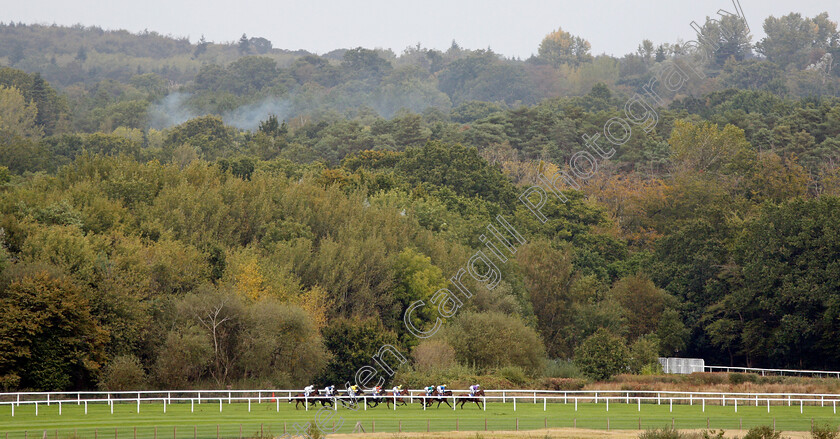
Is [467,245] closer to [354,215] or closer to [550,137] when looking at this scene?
[354,215]

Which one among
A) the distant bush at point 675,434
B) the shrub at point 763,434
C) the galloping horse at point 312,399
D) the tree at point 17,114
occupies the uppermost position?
the tree at point 17,114

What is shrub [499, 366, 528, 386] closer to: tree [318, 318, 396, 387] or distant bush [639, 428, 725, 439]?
tree [318, 318, 396, 387]

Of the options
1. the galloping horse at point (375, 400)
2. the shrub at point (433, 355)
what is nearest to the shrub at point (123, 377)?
the galloping horse at point (375, 400)

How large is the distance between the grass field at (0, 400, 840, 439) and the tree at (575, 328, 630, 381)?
39.1 feet

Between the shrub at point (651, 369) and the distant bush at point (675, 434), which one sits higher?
the distant bush at point (675, 434)

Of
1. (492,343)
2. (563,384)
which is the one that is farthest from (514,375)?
(492,343)

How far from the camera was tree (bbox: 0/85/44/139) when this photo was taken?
172625 mm

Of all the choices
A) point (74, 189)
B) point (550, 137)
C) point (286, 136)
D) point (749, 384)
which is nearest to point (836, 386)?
point (749, 384)

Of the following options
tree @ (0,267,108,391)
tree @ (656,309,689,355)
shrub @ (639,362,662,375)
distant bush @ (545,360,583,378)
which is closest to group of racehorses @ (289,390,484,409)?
tree @ (0,267,108,391)

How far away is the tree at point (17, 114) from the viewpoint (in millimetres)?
172625

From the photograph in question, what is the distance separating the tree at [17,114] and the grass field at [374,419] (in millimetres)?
132790

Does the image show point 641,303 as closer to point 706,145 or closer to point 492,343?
point 492,343

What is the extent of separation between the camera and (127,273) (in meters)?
64.0

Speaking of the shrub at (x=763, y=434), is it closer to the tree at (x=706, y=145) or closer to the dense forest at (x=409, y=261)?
the dense forest at (x=409, y=261)
